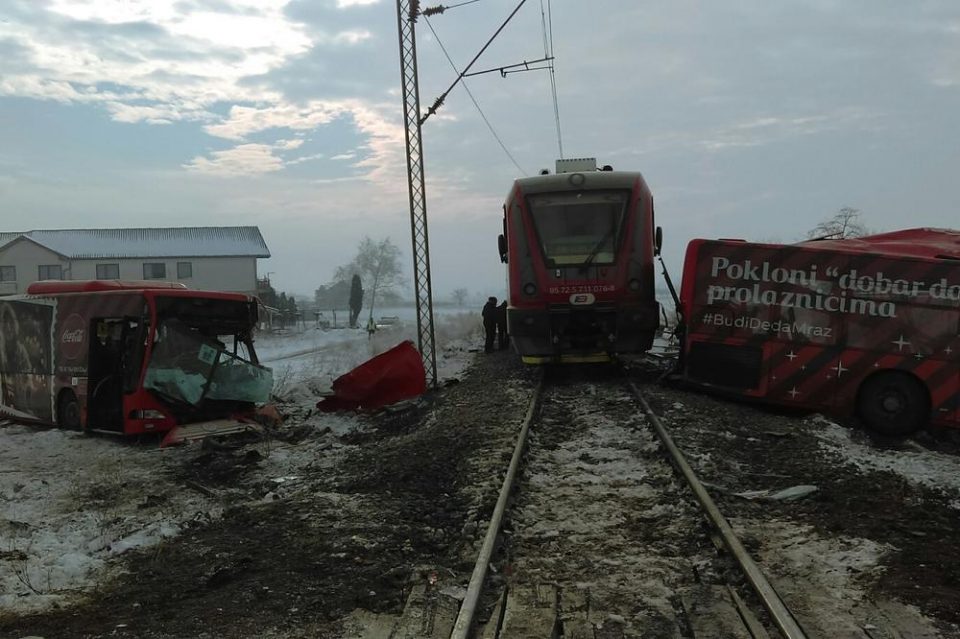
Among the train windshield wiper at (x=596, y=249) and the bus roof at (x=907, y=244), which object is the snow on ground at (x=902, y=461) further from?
the train windshield wiper at (x=596, y=249)

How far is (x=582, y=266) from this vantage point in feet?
42.6

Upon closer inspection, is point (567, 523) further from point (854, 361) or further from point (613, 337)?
point (613, 337)

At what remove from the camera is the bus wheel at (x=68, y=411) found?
40.8ft

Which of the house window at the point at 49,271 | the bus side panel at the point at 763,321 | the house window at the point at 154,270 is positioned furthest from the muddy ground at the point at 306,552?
the house window at the point at 49,271

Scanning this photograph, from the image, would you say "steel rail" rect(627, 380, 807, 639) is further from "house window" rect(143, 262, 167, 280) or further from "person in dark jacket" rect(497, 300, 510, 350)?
"house window" rect(143, 262, 167, 280)

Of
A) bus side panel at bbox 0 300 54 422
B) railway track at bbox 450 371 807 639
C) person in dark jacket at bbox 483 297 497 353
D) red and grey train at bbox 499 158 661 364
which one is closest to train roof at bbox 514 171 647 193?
red and grey train at bbox 499 158 661 364

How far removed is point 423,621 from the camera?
164 inches

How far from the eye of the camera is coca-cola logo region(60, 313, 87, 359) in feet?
40.2

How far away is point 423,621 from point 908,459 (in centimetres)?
603

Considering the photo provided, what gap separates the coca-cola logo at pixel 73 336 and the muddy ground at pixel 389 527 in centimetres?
381

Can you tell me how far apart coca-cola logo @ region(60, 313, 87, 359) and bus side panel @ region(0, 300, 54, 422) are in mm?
549

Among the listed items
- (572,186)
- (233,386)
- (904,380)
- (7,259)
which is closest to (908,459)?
(904,380)

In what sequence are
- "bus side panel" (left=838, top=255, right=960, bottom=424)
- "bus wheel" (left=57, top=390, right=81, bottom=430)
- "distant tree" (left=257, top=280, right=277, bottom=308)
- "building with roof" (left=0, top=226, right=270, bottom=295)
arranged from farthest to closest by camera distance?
"distant tree" (left=257, top=280, right=277, bottom=308) → "building with roof" (left=0, top=226, right=270, bottom=295) → "bus wheel" (left=57, top=390, right=81, bottom=430) → "bus side panel" (left=838, top=255, right=960, bottom=424)

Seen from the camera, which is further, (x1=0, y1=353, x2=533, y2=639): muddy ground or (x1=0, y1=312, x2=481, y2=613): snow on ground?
(x1=0, y1=312, x2=481, y2=613): snow on ground
